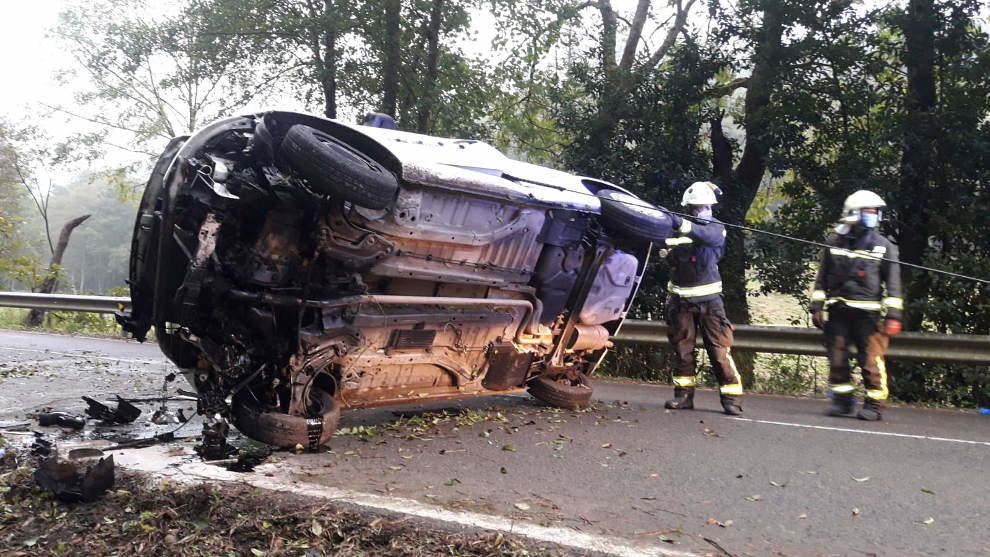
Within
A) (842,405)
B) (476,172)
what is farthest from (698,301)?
(476,172)

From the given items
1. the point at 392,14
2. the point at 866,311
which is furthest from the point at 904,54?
the point at 392,14

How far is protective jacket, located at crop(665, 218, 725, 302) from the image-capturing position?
19.9 feet

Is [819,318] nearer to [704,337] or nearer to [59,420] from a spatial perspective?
[704,337]

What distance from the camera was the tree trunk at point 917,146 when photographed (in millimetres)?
8461

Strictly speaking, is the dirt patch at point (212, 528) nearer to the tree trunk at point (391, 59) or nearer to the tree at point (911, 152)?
the tree at point (911, 152)

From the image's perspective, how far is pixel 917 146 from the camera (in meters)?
8.45

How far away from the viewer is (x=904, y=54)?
8.88 m

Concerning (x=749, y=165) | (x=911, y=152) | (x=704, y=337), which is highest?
(x=911, y=152)

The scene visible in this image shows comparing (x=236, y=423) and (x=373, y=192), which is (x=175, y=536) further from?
(x=373, y=192)

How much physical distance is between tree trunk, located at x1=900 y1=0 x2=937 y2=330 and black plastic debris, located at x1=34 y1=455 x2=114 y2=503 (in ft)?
27.2

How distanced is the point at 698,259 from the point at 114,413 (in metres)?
4.45

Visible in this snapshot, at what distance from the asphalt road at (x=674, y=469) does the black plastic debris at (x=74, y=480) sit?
713 mm

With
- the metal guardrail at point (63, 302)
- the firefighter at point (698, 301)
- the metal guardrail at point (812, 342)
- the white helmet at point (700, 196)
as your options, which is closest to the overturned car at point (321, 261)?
the firefighter at point (698, 301)

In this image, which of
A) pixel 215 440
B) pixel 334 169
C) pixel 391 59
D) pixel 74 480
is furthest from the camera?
pixel 391 59
